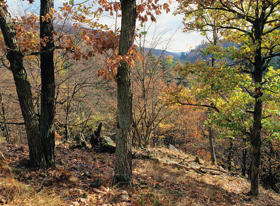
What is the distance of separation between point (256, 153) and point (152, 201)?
597cm

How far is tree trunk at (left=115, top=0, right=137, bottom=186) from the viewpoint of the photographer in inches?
148

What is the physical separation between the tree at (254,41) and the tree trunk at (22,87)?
20.9ft

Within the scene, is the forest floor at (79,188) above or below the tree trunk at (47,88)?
below

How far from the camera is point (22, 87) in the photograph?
12.6ft

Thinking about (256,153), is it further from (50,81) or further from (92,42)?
(50,81)

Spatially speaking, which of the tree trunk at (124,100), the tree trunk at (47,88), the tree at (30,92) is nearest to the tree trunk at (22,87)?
the tree at (30,92)

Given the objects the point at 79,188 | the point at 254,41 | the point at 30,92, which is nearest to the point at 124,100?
the point at 79,188

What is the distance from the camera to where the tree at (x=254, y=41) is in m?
6.24

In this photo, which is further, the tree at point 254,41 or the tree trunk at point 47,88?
the tree at point 254,41

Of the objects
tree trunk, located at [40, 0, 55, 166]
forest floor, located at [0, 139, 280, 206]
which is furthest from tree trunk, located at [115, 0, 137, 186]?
tree trunk, located at [40, 0, 55, 166]

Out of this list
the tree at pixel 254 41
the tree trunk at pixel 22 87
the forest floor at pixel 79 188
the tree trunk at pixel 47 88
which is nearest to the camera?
the forest floor at pixel 79 188

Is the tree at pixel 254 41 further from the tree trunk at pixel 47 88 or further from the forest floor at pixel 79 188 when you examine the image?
the tree trunk at pixel 47 88

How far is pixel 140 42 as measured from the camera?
945cm

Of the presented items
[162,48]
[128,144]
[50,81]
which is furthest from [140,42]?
[128,144]
